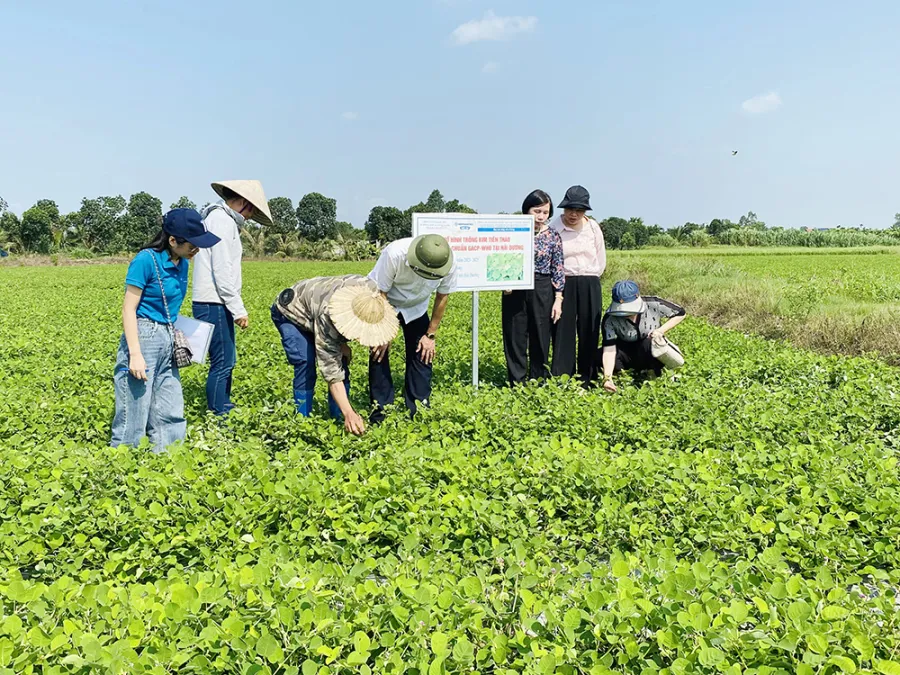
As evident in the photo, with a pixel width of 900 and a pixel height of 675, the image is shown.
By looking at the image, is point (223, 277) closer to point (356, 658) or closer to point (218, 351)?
point (218, 351)

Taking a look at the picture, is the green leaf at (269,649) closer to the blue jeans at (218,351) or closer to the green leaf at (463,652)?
the green leaf at (463,652)

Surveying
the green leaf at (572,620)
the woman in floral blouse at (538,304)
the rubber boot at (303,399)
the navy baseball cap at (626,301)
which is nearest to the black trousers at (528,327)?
the woman in floral blouse at (538,304)

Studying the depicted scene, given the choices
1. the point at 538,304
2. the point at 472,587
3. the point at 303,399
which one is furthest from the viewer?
the point at 538,304

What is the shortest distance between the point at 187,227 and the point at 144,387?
Result: 3.65 feet

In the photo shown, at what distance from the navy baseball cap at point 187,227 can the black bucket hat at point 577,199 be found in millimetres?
3483

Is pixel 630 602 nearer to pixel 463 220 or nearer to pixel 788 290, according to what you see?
pixel 463 220

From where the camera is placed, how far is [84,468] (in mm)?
3639

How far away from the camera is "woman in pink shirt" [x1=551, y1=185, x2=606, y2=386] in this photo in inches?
255

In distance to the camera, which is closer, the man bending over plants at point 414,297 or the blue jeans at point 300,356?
the man bending over plants at point 414,297

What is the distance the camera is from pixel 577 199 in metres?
6.30

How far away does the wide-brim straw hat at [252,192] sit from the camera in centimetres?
532

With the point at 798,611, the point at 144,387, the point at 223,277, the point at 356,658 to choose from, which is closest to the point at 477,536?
the point at 356,658

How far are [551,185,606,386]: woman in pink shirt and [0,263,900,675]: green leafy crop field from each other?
748 millimetres

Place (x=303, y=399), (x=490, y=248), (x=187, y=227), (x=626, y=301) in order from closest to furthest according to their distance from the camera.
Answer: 1. (x=187, y=227)
2. (x=303, y=399)
3. (x=490, y=248)
4. (x=626, y=301)
